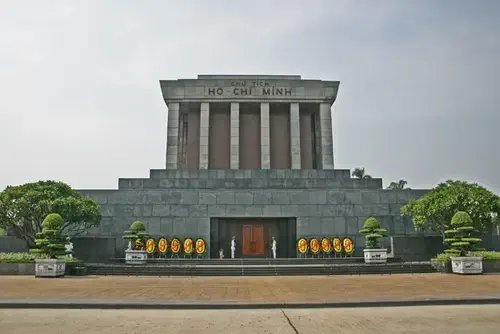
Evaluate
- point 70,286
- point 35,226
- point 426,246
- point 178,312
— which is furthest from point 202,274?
point 426,246

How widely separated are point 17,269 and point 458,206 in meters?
25.9

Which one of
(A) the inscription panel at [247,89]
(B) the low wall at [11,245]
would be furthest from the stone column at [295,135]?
(B) the low wall at [11,245]

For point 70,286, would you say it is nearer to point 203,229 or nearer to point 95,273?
point 95,273

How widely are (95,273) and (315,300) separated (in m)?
15.1

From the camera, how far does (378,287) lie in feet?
50.6

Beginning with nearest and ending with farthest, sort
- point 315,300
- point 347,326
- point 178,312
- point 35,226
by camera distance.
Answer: point 347,326, point 178,312, point 315,300, point 35,226

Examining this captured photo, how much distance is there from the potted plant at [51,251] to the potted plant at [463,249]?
19926 millimetres

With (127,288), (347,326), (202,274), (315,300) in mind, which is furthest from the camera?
(202,274)

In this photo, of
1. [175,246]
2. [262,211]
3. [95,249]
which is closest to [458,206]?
[262,211]

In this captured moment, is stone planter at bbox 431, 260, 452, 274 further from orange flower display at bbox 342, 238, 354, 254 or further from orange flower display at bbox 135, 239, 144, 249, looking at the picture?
orange flower display at bbox 135, 239, 144, 249

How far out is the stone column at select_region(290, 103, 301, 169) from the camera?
40969 millimetres

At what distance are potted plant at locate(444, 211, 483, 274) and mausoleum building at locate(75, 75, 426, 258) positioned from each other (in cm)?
876

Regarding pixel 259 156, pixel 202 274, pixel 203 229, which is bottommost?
pixel 202 274

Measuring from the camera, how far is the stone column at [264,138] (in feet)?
134
